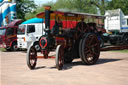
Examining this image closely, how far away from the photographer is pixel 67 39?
10.4 meters

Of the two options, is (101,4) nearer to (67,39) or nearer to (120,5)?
(120,5)

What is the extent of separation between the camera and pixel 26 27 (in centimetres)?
1852

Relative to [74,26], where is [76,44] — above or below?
below

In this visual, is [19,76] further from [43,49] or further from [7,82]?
[43,49]

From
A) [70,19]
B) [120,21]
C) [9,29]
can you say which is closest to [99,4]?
[120,21]

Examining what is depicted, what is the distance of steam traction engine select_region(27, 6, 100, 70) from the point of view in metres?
9.52

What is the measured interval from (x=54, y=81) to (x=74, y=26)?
170 inches

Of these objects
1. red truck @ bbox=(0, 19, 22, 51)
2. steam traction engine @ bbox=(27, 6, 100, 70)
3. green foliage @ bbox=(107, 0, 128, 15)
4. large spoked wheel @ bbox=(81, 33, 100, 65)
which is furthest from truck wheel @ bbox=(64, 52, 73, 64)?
green foliage @ bbox=(107, 0, 128, 15)

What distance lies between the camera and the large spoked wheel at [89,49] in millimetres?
10367

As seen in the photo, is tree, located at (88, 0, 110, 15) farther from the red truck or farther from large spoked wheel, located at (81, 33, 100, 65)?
large spoked wheel, located at (81, 33, 100, 65)

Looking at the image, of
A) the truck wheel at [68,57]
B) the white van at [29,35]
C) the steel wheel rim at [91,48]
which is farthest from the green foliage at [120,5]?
the truck wheel at [68,57]

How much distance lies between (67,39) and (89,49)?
3.47 ft

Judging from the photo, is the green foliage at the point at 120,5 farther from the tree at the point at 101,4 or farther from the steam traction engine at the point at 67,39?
the steam traction engine at the point at 67,39

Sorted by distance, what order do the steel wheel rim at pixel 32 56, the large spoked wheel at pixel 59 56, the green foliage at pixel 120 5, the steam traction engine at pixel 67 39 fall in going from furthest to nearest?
the green foliage at pixel 120 5 < the steel wheel rim at pixel 32 56 < the steam traction engine at pixel 67 39 < the large spoked wheel at pixel 59 56
